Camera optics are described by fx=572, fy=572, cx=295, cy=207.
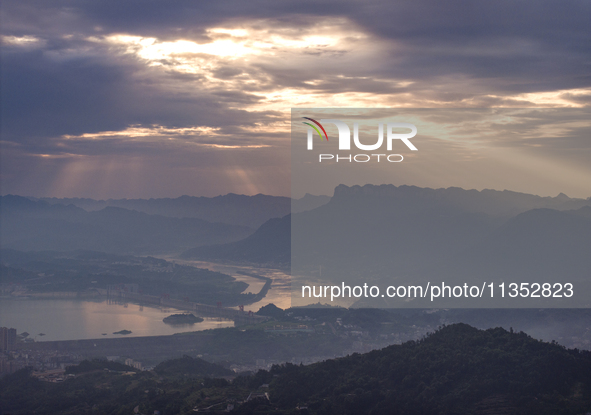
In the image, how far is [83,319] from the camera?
38312mm

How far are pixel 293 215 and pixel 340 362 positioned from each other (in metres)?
55.1

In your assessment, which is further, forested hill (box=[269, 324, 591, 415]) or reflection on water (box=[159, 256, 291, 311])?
reflection on water (box=[159, 256, 291, 311])

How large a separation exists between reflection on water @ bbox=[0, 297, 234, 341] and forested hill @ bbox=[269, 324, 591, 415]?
20065 millimetres

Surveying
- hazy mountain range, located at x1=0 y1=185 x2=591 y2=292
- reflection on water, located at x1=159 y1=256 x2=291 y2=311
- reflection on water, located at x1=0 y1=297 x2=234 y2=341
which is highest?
hazy mountain range, located at x1=0 y1=185 x2=591 y2=292

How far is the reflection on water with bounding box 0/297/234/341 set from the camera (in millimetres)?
33500

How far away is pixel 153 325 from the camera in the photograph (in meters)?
36.3

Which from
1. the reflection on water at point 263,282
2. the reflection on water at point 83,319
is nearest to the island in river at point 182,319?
the reflection on water at point 83,319

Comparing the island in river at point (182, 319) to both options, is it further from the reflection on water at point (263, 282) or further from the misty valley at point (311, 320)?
the reflection on water at point (263, 282)

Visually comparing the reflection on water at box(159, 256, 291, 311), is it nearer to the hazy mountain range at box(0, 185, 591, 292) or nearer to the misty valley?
the misty valley

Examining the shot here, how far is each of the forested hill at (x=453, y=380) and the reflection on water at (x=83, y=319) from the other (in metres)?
20.1

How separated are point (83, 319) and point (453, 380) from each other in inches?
1200

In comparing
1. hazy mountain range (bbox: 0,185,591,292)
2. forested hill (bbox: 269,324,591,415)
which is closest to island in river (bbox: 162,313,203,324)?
hazy mountain range (bbox: 0,185,591,292)

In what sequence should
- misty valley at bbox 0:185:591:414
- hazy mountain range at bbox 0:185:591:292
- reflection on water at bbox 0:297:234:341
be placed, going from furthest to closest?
hazy mountain range at bbox 0:185:591:292, reflection on water at bbox 0:297:234:341, misty valley at bbox 0:185:591:414

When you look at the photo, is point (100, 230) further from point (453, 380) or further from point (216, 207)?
point (453, 380)
